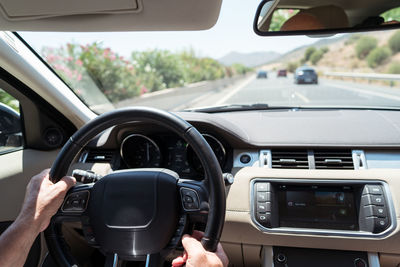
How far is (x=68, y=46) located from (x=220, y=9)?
878 centimetres

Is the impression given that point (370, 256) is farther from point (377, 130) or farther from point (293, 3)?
point (293, 3)

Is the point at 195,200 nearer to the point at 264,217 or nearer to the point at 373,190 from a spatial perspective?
the point at 264,217

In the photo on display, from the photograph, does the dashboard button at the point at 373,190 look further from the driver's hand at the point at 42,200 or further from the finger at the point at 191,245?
the driver's hand at the point at 42,200

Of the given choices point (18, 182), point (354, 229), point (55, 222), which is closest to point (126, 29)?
point (55, 222)

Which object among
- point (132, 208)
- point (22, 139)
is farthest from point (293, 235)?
point (22, 139)

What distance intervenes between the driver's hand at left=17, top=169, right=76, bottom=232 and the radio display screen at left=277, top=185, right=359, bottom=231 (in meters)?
1.62

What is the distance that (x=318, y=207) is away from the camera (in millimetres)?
2660

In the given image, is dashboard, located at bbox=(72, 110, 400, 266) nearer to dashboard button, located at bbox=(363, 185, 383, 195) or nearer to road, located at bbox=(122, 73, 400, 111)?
dashboard button, located at bbox=(363, 185, 383, 195)

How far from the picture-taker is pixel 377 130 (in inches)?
113

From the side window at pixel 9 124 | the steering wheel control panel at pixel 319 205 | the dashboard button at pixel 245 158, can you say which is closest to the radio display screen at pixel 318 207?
the steering wheel control panel at pixel 319 205

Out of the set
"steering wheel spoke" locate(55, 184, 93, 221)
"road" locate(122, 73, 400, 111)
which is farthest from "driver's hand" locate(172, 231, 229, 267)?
"road" locate(122, 73, 400, 111)

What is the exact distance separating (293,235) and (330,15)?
1.54 m

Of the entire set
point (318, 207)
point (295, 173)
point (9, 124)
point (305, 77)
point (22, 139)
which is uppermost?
point (305, 77)

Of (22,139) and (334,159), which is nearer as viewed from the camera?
(334,159)
